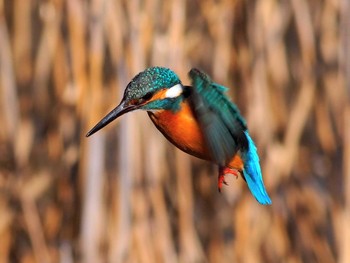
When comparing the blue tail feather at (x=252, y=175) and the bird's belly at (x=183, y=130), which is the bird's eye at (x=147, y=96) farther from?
the blue tail feather at (x=252, y=175)

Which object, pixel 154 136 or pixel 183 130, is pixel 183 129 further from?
pixel 154 136

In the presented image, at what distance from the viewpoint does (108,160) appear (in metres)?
2.02

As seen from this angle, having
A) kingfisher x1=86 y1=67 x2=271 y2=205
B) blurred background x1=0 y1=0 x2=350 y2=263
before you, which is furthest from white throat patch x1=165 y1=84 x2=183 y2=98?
blurred background x1=0 y1=0 x2=350 y2=263

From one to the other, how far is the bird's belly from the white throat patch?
0.01 meters

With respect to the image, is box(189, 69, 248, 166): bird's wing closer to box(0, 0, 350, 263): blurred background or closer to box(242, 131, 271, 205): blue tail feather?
box(242, 131, 271, 205): blue tail feather

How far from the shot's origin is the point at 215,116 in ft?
2.34

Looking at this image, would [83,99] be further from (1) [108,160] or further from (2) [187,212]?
(2) [187,212]

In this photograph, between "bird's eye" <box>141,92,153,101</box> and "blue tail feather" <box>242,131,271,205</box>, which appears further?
"blue tail feather" <box>242,131,271,205</box>

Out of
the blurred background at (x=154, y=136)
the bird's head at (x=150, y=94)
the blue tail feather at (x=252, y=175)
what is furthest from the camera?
the blurred background at (x=154, y=136)

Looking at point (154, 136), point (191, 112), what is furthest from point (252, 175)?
point (154, 136)

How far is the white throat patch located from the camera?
2.42ft

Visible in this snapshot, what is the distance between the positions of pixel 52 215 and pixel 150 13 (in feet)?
2.08

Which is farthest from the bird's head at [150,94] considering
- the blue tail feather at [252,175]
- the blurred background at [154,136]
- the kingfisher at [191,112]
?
the blurred background at [154,136]

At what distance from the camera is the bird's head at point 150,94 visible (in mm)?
695
